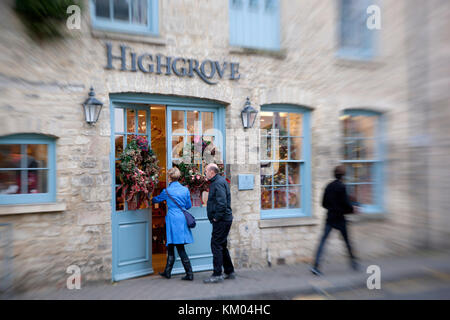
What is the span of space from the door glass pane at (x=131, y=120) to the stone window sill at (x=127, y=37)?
3.63 feet

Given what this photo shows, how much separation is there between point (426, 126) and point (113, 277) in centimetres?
479

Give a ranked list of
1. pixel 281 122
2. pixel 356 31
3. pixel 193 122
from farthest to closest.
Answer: pixel 281 122 → pixel 193 122 → pixel 356 31

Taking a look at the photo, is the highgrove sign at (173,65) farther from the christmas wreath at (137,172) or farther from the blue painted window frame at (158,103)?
the christmas wreath at (137,172)

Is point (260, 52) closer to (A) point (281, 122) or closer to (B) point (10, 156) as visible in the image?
(A) point (281, 122)

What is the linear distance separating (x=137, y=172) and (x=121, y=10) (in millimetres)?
2599

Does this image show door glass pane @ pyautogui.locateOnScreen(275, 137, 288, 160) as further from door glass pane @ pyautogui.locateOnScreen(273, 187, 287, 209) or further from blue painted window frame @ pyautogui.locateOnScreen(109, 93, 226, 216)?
blue painted window frame @ pyautogui.locateOnScreen(109, 93, 226, 216)

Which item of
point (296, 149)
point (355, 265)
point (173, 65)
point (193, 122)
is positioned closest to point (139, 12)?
point (173, 65)

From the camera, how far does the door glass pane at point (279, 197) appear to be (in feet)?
19.2

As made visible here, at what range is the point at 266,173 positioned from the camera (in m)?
5.77

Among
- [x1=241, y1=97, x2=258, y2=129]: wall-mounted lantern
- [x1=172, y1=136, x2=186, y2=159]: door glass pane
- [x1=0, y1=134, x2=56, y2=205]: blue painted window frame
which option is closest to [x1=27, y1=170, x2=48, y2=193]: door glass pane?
[x1=0, y1=134, x2=56, y2=205]: blue painted window frame
